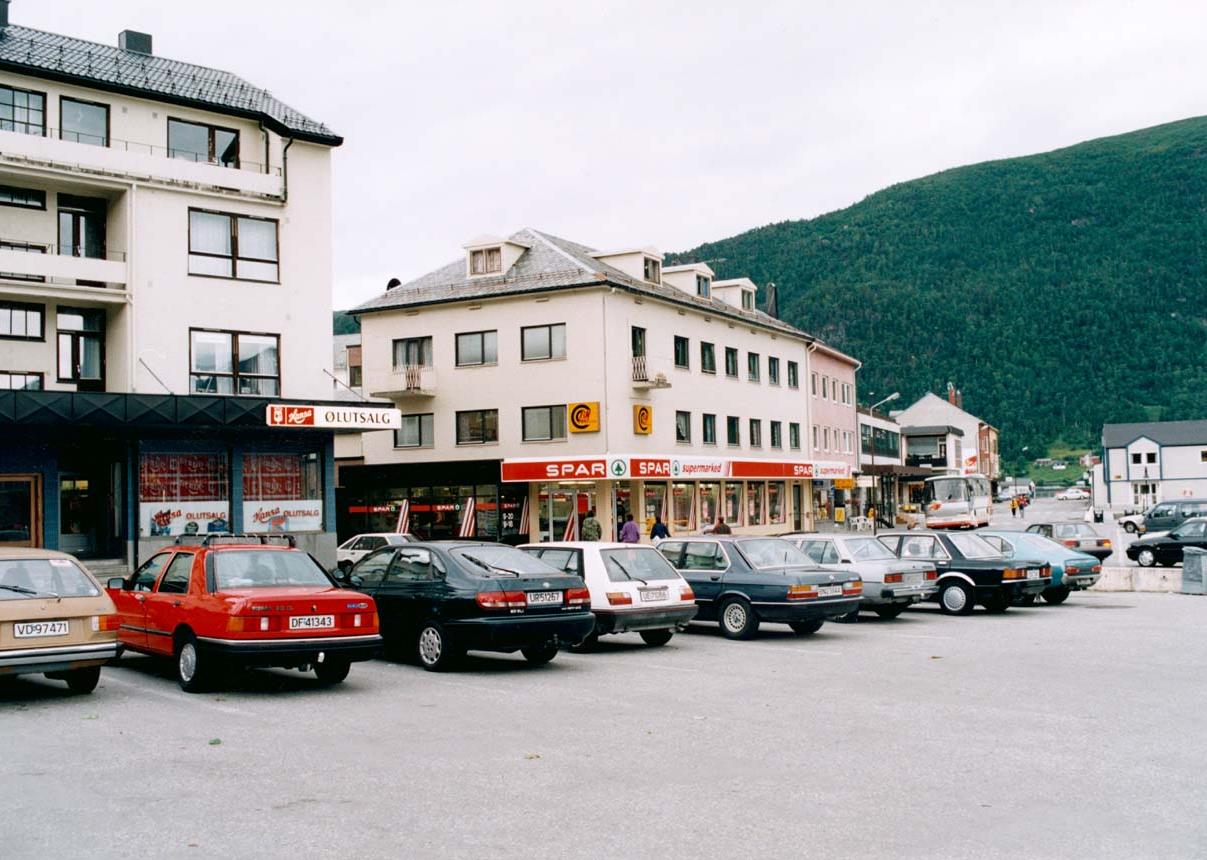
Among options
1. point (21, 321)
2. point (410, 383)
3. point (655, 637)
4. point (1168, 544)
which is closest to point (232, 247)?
point (21, 321)

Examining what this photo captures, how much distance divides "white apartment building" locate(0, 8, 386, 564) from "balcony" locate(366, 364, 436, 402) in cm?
1191

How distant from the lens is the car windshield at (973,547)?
2145cm

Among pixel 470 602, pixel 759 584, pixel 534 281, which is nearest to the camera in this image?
pixel 470 602

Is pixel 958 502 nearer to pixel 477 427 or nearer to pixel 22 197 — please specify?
pixel 477 427

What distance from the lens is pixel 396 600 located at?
45.9 feet

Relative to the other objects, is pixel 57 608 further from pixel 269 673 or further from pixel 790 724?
pixel 790 724

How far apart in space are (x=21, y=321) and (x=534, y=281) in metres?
18.8

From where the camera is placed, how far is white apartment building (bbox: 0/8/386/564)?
26.0 meters

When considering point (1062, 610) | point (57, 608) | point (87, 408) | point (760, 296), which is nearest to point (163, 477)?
point (87, 408)

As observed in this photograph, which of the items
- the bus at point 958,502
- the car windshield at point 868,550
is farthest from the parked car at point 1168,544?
the bus at point 958,502

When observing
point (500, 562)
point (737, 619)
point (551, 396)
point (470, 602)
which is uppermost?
point (551, 396)

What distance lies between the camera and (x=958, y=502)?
63.4 m

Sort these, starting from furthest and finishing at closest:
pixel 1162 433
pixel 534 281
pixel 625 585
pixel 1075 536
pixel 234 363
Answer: pixel 1162 433, pixel 534 281, pixel 1075 536, pixel 234 363, pixel 625 585

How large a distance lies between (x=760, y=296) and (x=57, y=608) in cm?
14951
